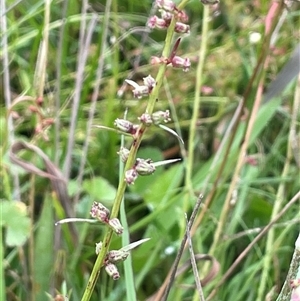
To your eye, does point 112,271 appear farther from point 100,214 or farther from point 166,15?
point 166,15

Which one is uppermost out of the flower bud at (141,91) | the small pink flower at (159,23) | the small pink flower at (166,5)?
the small pink flower at (166,5)

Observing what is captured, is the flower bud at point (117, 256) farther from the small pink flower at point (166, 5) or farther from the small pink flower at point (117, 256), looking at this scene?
the small pink flower at point (166, 5)

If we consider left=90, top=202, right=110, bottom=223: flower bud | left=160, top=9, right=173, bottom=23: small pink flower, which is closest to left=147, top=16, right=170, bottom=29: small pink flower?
left=160, top=9, right=173, bottom=23: small pink flower

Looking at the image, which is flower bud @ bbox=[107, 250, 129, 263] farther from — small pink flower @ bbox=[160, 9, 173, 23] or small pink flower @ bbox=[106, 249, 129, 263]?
small pink flower @ bbox=[160, 9, 173, 23]

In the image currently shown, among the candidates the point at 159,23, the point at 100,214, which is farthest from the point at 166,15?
the point at 100,214

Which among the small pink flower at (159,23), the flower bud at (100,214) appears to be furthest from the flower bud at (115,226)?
the small pink flower at (159,23)

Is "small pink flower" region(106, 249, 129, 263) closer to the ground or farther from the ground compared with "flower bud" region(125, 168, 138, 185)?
closer to the ground

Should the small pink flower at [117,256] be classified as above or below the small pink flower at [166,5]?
below

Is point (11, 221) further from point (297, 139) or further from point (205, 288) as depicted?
point (297, 139)
